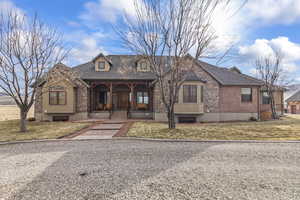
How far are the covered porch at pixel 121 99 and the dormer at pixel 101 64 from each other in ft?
6.38

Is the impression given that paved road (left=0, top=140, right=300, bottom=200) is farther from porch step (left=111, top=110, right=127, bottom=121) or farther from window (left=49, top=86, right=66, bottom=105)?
porch step (left=111, top=110, right=127, bottom=121)

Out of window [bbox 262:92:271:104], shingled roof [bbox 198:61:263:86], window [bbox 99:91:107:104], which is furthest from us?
window [bbox 262:92:271:104]

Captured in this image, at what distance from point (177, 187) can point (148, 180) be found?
695 millimetres

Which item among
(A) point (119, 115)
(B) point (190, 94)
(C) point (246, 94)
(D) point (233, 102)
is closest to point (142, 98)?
(A) point (119, 115)

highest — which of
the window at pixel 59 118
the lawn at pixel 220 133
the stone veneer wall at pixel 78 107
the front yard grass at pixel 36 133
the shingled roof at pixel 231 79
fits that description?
the shingled roof at pixel 231 79

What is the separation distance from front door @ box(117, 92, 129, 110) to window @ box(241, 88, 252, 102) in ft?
43.6

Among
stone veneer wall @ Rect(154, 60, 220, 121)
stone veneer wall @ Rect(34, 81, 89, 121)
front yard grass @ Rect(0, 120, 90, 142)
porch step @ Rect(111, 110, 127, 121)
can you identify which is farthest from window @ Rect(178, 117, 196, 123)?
stone veneer wall @ Rect(34, 81, 89, 121)

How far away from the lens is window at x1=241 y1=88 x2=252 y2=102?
54.6 ft

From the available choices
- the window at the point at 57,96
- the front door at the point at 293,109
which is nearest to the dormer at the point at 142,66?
the window at the point at 57,96

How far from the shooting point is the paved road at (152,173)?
10.1ft

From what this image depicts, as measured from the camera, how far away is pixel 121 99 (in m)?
19.6

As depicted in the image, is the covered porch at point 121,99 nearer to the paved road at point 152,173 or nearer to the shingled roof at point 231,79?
the shingled roof at point 231,79

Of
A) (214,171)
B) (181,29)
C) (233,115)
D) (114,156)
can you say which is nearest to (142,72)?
(181,29)

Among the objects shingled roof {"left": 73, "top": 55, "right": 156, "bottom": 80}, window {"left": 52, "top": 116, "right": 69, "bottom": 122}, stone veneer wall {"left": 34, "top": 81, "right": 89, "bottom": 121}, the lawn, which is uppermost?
shingled roof {"left": 73, "top": 55, "right": 156, "bottom": 80}
